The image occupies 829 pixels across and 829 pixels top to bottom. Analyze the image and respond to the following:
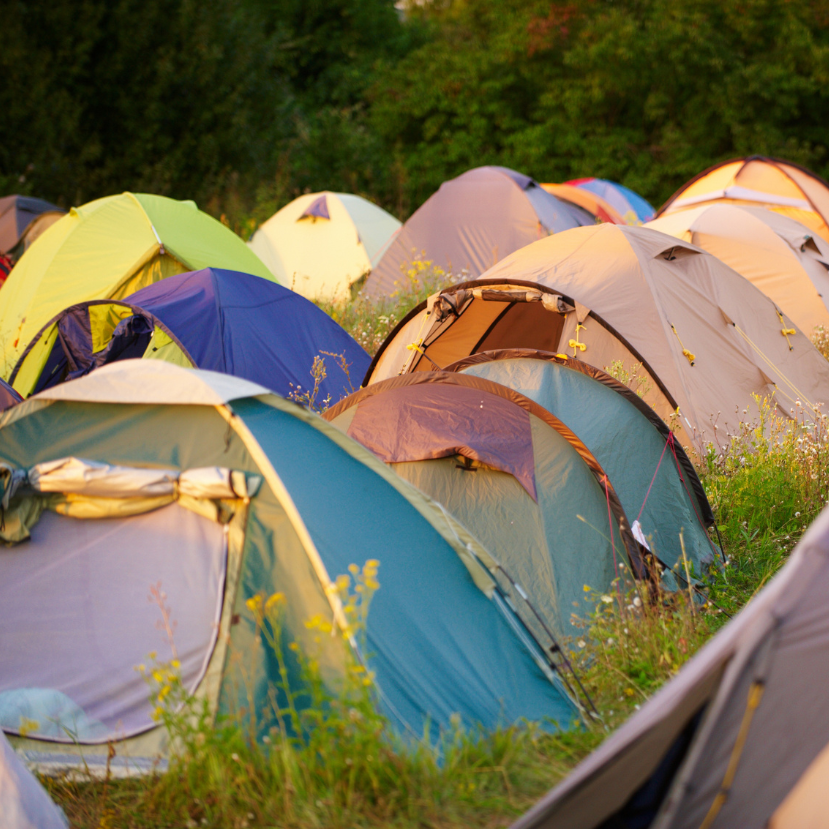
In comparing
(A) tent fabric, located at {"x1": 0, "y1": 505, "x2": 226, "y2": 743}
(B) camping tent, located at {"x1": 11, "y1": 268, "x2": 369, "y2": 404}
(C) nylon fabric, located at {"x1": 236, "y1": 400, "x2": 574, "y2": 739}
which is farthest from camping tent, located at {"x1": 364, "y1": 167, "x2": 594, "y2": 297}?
(A) tent fabric, located at {"x1": 0, "y1": 505, "x2": 226, "y2": 743}

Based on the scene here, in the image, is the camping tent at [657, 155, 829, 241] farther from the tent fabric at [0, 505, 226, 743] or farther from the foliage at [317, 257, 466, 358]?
the tent fabric at [0, 505, 226, 743]

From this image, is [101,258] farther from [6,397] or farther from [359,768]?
[359,768]

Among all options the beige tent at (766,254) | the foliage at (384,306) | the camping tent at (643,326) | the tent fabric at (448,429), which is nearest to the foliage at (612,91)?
the foliage at (384,306)

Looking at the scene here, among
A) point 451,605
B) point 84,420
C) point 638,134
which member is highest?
point 638,134

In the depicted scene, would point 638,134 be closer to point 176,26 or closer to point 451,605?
point 176,26

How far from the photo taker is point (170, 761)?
2.28 m

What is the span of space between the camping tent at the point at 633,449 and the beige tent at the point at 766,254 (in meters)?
4.17

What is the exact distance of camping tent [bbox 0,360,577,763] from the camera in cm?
254

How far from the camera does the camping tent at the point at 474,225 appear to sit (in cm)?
1005

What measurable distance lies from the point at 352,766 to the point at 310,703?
0.33m

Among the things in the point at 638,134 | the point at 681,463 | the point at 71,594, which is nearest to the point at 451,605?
the point at 71,594

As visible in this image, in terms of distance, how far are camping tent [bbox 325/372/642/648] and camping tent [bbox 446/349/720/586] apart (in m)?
0.16

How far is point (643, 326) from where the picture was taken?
5.03m

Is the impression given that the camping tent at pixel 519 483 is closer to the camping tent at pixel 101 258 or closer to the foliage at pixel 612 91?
the camping tent at pixel 101 258
